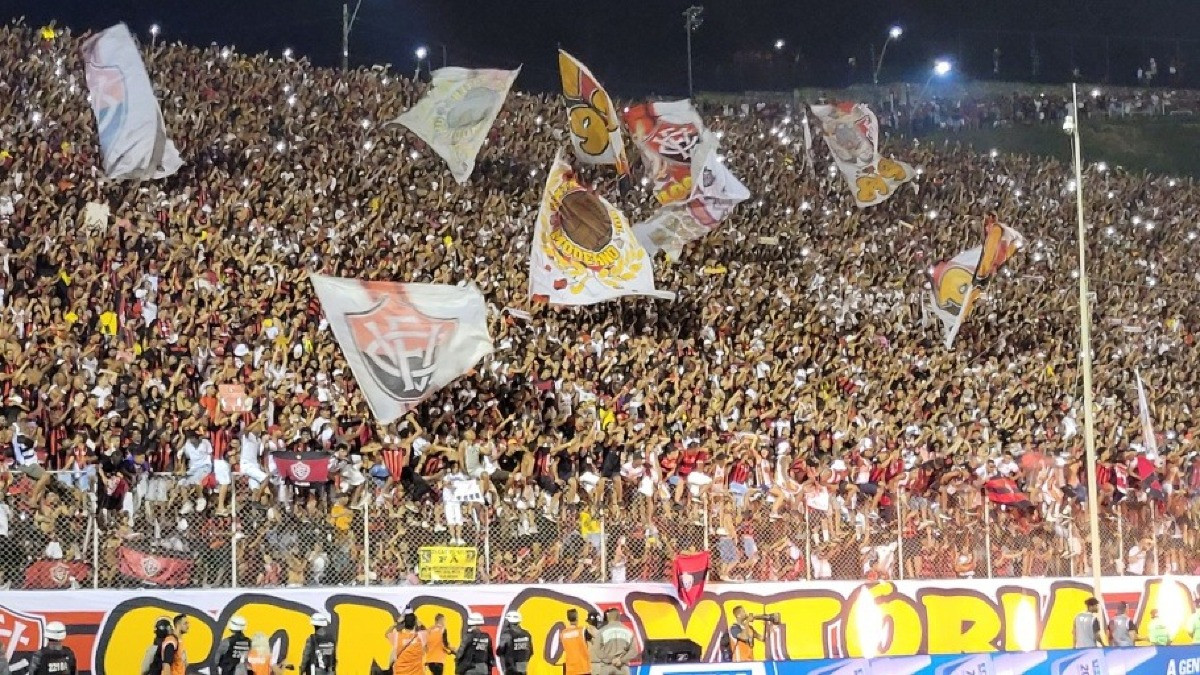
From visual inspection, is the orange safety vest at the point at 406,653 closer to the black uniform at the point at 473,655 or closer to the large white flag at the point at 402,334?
the black uniform at the point at 473,655

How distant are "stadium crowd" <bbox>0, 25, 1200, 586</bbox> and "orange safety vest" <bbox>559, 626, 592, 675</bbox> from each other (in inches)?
62.6

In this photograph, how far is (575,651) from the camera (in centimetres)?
1950

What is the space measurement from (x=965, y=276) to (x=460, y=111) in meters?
10.5

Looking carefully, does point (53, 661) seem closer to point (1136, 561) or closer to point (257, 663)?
point (257, 663)

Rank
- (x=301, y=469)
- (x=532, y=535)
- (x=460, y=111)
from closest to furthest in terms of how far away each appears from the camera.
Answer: (x=301, y=469) → (x=532, y=535) → (x=460, y=111)

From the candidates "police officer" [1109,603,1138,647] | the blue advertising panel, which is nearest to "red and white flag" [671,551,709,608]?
the blue advertising panel

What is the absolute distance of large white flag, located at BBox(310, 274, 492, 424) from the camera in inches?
834

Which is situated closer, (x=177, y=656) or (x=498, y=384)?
(x=177, y=656)

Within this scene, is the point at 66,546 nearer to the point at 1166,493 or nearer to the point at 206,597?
the point at 206,597

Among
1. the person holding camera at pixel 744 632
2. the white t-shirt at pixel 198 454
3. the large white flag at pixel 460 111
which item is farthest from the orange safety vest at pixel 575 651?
the large white flag at pixel 460 111

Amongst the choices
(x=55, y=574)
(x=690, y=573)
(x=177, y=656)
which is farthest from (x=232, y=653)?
(x=690, y=573)

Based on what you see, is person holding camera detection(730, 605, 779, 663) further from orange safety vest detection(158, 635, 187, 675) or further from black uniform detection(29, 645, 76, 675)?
black uniform detection(29, 645, 76, 675)

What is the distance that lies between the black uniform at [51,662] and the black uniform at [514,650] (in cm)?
545

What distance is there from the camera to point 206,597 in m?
18.9
